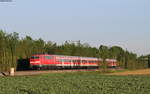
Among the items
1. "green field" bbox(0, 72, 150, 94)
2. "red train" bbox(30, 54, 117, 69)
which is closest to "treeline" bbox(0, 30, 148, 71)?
"red train" bbox(30, 54, 117, 69)

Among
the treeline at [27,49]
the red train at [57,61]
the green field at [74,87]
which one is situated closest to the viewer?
the green field at [74,87]

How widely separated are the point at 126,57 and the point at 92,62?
51.6 meters

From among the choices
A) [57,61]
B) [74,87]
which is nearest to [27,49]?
[57,61]

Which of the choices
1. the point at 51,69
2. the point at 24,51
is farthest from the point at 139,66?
the point at 51,69

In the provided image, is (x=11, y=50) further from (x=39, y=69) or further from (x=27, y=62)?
(x=39, y=69)

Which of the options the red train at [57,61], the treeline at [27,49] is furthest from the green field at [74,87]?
the treeline at [27,49]

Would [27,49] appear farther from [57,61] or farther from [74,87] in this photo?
[74,87]

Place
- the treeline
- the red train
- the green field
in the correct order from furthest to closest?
1. the treeline
2. the red train
3. the green field

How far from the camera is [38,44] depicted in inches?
3893

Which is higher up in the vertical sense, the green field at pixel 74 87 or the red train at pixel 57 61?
the red train at pixel 57 61

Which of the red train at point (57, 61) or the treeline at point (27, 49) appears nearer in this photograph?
the red train at point (57, 61)

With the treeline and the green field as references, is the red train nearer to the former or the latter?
the treeline

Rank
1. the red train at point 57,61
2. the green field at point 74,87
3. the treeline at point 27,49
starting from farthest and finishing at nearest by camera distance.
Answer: the treeline at point 27,49 → the red train at point 57,61 → the green field at point 74,87

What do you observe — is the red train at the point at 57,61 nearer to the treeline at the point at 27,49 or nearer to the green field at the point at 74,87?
the treeline at the point at 27,49
